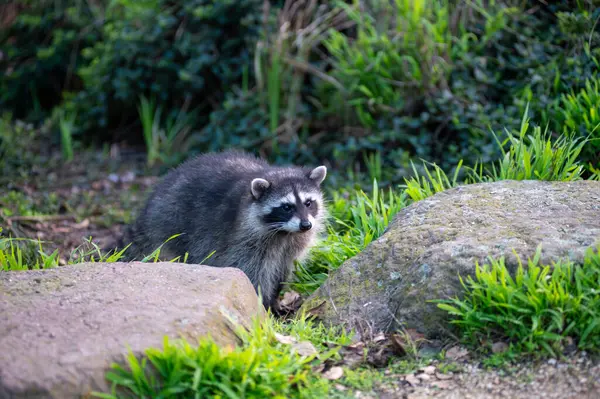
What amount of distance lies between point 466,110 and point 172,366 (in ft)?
14.6

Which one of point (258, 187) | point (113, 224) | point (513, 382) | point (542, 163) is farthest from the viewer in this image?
point (113, 224)

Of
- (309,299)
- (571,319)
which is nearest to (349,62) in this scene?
(309,299)

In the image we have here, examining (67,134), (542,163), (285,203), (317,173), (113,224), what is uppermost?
(542,163)

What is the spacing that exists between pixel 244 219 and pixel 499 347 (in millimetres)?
2413

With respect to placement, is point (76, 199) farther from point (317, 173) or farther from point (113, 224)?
point (317, 173)

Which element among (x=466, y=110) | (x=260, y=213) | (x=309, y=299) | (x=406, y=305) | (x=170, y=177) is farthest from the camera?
(x=466, y=110)

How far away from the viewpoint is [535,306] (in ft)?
12.0

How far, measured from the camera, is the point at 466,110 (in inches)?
271

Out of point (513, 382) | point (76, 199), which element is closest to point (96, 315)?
point (513, 382)

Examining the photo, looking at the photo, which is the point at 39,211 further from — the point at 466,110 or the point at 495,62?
the point at 495,62

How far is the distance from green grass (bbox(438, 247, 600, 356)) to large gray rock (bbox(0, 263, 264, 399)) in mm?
1206

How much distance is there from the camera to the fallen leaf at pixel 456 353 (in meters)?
3.80

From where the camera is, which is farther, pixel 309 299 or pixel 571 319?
pixel 309 299

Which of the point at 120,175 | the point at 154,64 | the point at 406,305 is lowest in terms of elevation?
the point at 120,175
